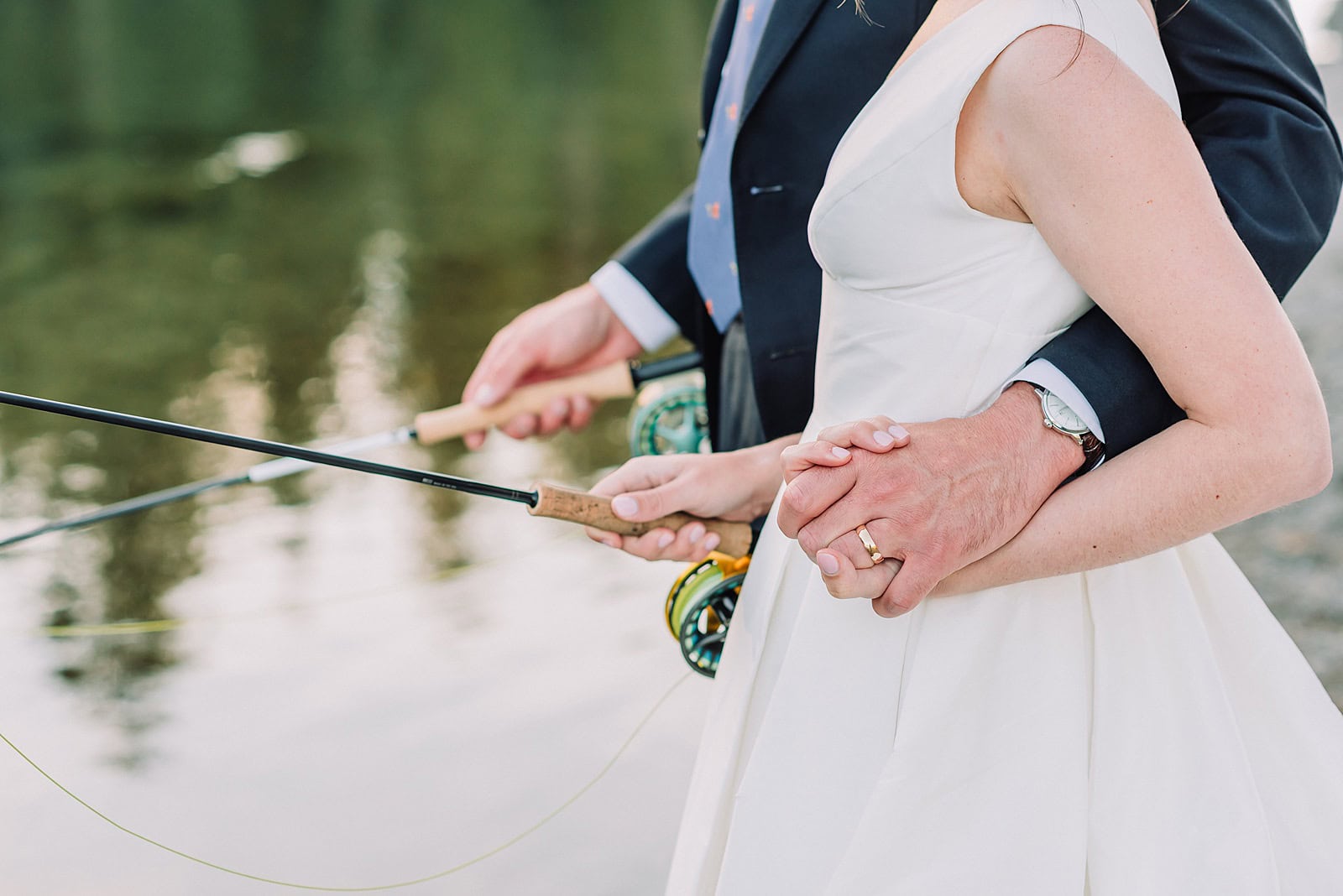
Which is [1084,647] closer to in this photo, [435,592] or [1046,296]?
[1046,296]

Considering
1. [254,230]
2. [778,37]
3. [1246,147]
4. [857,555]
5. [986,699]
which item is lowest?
[986,699]

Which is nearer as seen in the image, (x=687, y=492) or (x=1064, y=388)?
(x=1064, y=388)

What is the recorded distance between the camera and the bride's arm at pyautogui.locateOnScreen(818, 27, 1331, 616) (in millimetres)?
916

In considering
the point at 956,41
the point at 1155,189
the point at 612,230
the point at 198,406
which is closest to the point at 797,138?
the point at 956,41

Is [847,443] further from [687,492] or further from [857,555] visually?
[687,492]

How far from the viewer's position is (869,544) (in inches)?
39.9

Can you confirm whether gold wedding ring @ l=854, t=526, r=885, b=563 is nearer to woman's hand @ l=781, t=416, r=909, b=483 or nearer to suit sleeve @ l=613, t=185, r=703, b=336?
woman's hand @ l=781, t=416, r=909, b=483

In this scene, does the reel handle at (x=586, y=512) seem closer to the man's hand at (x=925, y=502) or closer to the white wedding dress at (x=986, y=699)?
the white wedding dress at (x=986, y=699)

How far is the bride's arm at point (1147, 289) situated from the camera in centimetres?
92

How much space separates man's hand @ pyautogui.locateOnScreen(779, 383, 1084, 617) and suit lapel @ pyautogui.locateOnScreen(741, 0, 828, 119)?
1.82ft

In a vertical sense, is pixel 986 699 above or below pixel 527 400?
below

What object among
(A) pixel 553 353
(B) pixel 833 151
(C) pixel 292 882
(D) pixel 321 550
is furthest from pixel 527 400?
(D) pixel 321 550

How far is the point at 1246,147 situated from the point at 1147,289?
10.1 inches

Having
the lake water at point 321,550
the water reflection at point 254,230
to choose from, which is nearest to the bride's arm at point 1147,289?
the lake water at point 321,550
